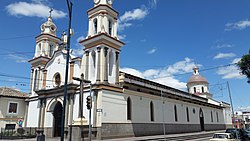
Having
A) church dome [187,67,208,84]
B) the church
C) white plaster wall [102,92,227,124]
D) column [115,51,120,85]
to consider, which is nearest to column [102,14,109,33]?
the church

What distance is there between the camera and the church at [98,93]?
22469 millimetres

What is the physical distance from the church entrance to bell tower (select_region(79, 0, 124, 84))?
20.2 feet

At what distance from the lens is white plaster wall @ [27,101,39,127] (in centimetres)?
2923

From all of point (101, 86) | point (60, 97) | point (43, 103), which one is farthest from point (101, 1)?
point (43, 103)

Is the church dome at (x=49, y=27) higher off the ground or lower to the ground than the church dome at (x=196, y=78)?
higher

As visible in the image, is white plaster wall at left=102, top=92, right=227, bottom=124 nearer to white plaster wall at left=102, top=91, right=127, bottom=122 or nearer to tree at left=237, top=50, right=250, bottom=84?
white plaster wall at left=102, top=91, right=127, bottom=122

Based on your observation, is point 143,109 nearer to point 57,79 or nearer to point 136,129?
point 136,129

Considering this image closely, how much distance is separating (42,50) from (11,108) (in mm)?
9633

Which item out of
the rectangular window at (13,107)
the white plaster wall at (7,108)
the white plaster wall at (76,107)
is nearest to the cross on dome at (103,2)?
the white plaster wall at (76,107)

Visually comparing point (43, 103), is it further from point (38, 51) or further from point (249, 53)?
point (249, 53)

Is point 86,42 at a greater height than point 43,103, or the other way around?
point 86,42

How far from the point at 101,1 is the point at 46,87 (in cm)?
1351

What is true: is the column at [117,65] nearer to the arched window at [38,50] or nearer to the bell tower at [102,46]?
the bell tower at [102,46]

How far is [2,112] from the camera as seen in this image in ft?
99.6
